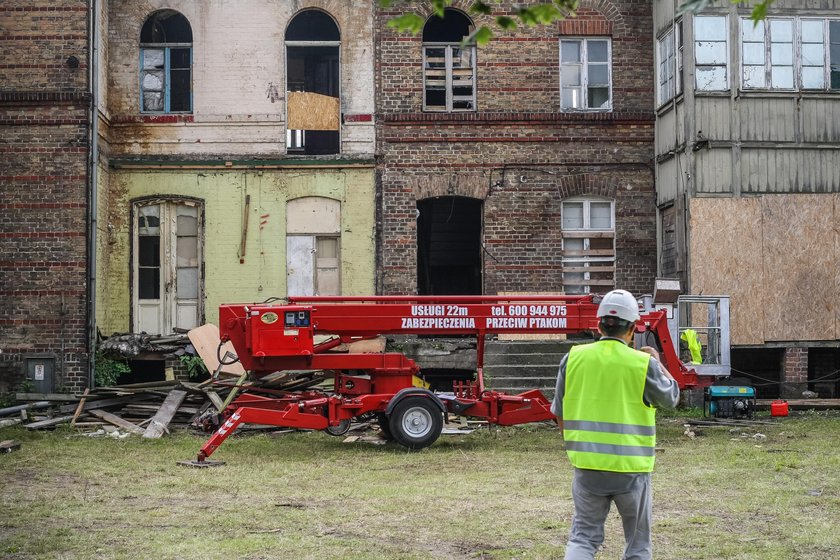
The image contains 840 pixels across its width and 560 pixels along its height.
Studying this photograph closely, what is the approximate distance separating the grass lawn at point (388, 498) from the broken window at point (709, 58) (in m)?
5.99

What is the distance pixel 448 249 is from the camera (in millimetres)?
22688

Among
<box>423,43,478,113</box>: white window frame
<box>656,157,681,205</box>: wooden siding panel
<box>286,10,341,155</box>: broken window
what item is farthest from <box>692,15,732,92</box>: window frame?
<box>286,10,341,155</box>: broken window

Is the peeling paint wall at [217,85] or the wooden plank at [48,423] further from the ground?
the peeling paint wall at [217,85]

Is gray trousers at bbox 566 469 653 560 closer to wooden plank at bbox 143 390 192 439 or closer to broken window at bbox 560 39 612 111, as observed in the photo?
wooden plank at bbox 143 390 192 439

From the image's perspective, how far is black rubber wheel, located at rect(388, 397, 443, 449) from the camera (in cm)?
1259

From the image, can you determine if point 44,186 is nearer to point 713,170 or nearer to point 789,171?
point 713,170

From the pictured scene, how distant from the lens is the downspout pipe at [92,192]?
17.5m

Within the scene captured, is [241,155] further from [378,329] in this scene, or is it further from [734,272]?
[734,272]

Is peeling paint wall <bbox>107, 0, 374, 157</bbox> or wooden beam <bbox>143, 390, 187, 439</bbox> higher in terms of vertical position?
peeling paint wall <bbox>107, 0, 374, 157</bbox>

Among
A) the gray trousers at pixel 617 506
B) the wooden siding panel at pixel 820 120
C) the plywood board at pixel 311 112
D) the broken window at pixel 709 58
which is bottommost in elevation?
the gray trousers at pixel 617 506

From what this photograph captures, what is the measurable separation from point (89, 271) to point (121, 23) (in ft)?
14.7

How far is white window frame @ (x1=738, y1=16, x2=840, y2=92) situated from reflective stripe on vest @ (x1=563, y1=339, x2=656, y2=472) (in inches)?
499

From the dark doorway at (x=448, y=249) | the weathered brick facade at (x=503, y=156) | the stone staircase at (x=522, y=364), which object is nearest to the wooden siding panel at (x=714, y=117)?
the weathered brick facade at (x=503, y=156)

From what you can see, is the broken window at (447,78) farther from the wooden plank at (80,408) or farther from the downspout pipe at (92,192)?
the wooden plank at (80,408)
